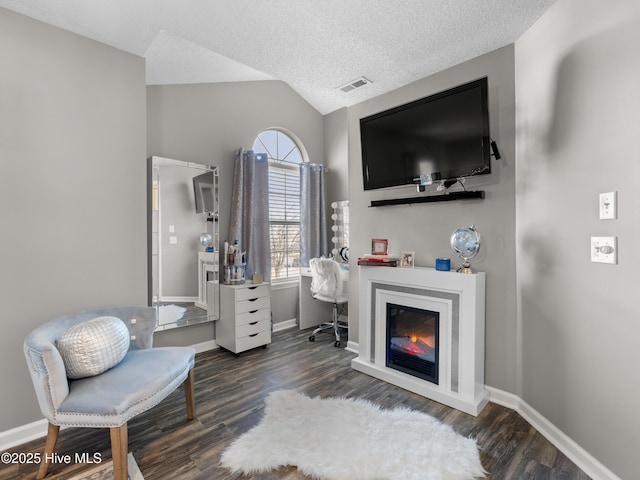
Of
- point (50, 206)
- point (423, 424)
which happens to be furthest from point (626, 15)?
point (50, 206)

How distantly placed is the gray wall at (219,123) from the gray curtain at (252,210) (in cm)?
13

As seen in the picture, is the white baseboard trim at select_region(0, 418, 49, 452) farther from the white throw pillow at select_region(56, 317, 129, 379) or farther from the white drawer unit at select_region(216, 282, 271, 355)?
the white drawer unit at select_region(216, 282, 271, 355)

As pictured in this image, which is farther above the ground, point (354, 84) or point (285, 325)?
point (354, 84)

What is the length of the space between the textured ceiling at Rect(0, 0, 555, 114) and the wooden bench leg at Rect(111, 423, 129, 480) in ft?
7.51

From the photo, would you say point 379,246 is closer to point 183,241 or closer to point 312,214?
point 312,214

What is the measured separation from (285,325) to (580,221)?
3290 mm

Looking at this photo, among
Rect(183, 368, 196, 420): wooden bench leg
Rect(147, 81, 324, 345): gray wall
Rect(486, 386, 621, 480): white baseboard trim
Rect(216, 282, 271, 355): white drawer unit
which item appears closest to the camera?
Rect(486, 386, 621, 480): white baseboard trim

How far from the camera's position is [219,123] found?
11.6 feet

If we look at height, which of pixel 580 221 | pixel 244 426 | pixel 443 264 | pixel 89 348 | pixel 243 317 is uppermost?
pixel 580 221

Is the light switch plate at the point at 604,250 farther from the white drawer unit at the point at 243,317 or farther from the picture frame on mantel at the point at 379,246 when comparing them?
the white drawer unit at the point at 243,317

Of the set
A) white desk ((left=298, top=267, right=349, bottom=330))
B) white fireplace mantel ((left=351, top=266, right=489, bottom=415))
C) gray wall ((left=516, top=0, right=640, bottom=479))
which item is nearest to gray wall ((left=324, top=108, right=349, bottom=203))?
white desk ((left=298, top=267, right=349, bottom=330))

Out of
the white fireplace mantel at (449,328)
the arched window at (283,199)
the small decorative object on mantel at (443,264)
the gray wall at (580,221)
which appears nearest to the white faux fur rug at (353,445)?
the white fireplace mantel at (449,328)

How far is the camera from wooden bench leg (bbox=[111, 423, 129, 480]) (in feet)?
4.78

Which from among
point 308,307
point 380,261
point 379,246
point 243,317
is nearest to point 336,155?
point 379,246
